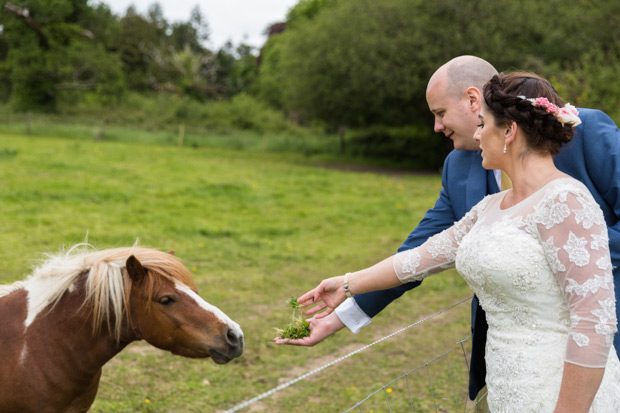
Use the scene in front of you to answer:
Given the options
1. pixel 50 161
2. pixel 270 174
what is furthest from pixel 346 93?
pixel 50 161

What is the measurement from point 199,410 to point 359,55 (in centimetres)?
1853

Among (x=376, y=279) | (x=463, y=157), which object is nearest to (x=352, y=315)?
(x=376, y=279)

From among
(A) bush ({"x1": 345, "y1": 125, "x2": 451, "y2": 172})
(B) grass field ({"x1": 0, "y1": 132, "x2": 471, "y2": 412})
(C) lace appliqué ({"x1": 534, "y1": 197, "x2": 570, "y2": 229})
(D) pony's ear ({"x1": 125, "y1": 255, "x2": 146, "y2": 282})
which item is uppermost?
(C) lace appliqué ({"x1": 534, "y1": 197, "x2": 570, "y2": 229})

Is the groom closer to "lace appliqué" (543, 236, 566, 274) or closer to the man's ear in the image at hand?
the man's ear

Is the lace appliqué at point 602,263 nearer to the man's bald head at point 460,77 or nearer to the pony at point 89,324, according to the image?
the man's bald head at point 460,77

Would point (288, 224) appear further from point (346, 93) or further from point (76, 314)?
point (346, 93)

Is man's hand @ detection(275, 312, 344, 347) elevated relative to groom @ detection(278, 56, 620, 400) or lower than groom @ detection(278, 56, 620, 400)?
lower

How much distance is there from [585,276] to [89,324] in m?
2.22

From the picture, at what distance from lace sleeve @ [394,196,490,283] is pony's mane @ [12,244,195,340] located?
1132 mm

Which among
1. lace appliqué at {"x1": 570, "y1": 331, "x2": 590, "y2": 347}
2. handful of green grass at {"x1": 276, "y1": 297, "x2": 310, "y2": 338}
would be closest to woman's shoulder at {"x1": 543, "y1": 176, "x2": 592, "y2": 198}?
lace appliqué at {"x1": 570, "y1": 331, "x2": 590, "y2": 347}

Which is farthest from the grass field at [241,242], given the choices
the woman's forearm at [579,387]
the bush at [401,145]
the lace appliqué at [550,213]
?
the bush at [401,145]

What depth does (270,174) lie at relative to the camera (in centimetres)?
1788

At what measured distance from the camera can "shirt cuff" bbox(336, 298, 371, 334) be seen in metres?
2.74

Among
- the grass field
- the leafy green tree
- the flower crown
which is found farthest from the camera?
the leafy green tree
